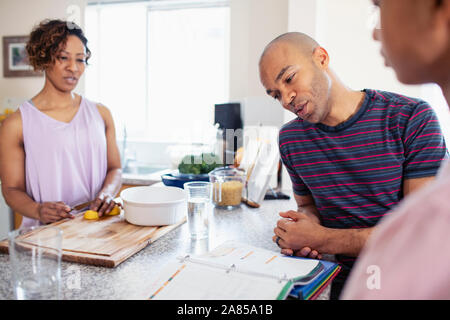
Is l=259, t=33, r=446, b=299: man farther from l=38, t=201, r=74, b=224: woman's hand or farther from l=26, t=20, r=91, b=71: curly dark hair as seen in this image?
l=26, t=20, r=91, b=71: curly dark hair

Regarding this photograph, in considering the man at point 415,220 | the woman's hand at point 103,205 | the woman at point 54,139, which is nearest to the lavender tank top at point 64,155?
the woman at point 54,139

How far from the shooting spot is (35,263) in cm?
74

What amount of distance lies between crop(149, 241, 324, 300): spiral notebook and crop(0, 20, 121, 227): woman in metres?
0.75

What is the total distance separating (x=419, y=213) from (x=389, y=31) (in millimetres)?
202

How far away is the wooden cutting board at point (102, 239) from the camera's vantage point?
92 cm

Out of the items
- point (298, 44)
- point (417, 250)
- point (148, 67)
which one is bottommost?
point (417, 250)

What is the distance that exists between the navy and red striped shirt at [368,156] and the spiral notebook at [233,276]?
1.05ft

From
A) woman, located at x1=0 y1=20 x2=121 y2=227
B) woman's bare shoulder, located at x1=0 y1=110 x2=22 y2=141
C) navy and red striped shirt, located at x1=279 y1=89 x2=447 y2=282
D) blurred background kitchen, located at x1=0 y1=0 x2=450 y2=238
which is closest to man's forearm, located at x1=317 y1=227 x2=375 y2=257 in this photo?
navy and red striped shirt, located at x1=279 y1=89 x2=447 y2=282

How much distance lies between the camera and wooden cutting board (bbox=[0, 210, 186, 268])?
0.92 meters

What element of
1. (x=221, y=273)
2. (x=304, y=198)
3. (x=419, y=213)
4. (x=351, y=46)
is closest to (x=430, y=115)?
(x=304, y=198)

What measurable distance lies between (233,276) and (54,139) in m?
→ 1.12

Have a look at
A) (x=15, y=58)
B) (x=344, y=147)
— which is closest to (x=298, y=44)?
(x=344, y=147)

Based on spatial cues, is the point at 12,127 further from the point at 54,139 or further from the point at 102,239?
the point at 102,239
